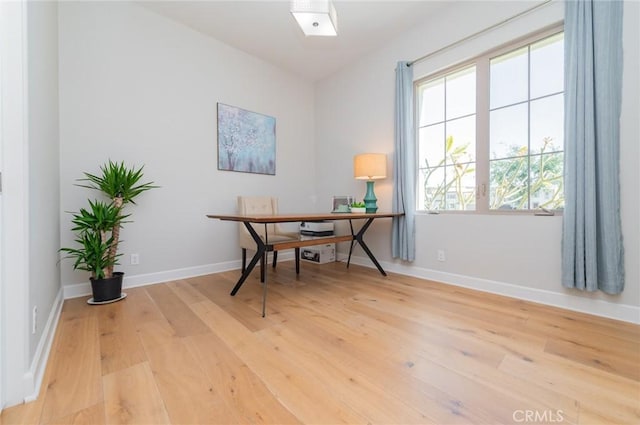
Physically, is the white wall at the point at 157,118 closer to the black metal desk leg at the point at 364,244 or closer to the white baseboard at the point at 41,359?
the white baseboard at the point at 41,359

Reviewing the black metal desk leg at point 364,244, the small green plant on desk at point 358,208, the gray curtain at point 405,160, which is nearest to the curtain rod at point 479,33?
the gray curtain at point 405,160

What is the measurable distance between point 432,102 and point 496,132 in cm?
79

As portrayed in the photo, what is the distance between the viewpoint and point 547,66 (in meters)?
2.14

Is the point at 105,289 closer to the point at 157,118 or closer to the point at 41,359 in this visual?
the point at 41,359

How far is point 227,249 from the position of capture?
3205 mm

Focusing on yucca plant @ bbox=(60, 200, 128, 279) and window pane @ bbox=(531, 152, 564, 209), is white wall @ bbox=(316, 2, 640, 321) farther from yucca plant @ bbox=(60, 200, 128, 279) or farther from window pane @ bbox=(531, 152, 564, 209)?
yucca plant @ bbox=(60, 200, 128, 279)

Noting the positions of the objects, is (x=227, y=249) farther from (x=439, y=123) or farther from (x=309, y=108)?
(x=439, y=123)

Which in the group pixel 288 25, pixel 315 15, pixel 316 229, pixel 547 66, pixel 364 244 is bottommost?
pixel 364 244

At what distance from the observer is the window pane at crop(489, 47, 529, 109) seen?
226 centimetres

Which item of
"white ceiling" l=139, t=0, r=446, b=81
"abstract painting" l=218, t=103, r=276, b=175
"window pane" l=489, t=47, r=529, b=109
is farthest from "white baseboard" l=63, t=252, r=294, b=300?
"window pane" l=489, t=47, r=529, b=109
